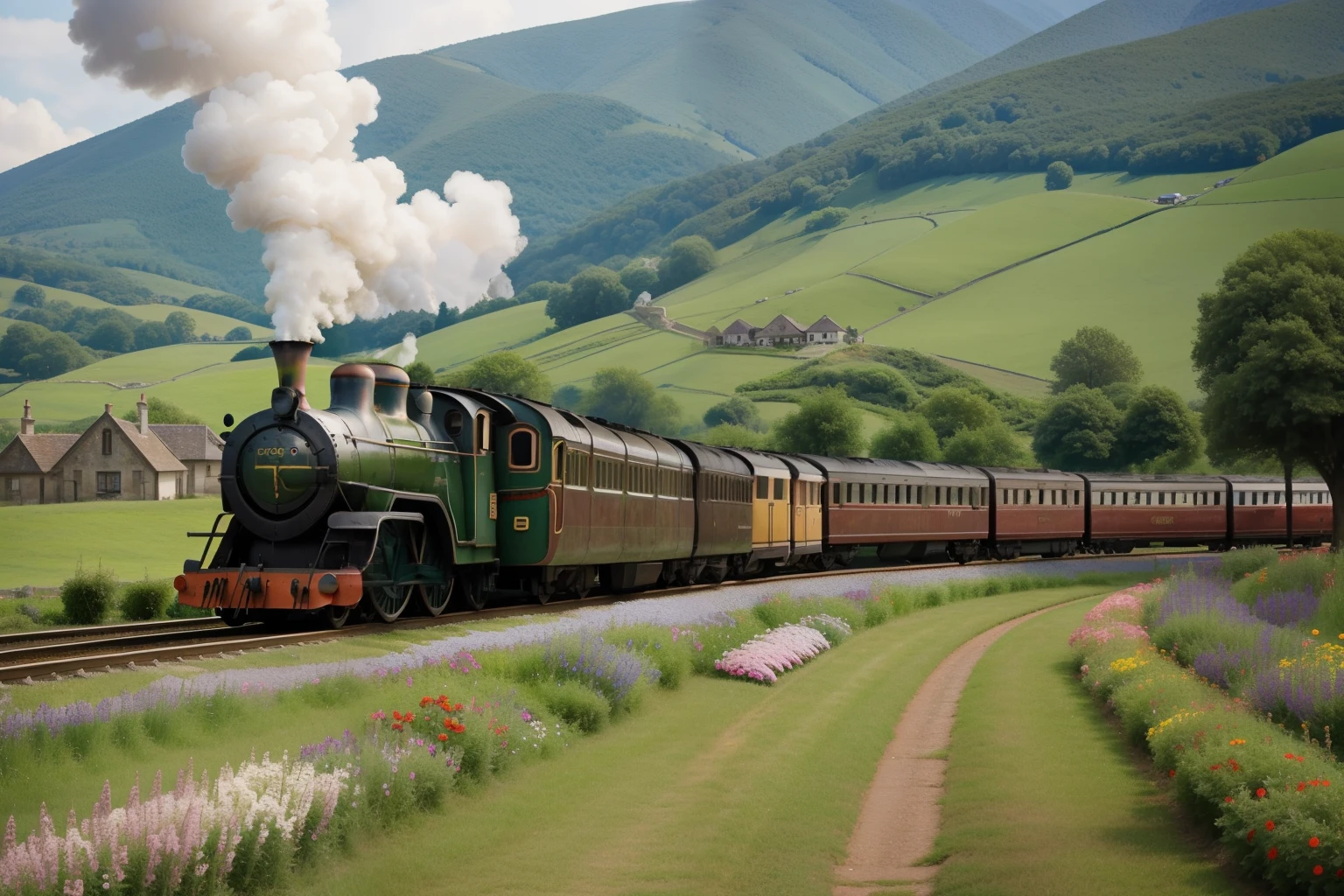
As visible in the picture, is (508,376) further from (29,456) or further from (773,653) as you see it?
(773,653)

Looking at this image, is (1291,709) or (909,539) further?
(909,539)

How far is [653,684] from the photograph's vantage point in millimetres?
19438

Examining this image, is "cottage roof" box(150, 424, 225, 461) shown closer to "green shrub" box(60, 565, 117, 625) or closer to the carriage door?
"green shrub" box(60, 565, 117, 625)

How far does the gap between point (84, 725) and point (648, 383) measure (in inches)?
6248

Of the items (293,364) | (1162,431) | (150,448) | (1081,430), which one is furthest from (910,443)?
(293,364)

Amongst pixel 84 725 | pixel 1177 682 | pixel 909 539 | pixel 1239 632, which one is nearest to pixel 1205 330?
pixel 909 539

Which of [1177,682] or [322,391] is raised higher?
[322,391]

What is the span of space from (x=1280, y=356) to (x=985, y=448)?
75.1 metres

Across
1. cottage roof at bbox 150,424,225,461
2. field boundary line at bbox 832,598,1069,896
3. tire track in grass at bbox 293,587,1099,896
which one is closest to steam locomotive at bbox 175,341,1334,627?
tire track in grass at bbox 293,587,1099,896

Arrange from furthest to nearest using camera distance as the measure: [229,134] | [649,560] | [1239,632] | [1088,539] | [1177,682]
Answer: [1088,539] < [649,560] < [229,134] < [1239,632] < [1177,682]

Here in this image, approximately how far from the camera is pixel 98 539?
6581cm

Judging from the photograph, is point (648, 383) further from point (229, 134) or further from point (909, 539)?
point (229, 134)

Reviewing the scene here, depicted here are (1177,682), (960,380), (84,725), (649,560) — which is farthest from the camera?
(960,380)

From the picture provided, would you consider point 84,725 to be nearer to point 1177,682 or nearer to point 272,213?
point 1177,682
